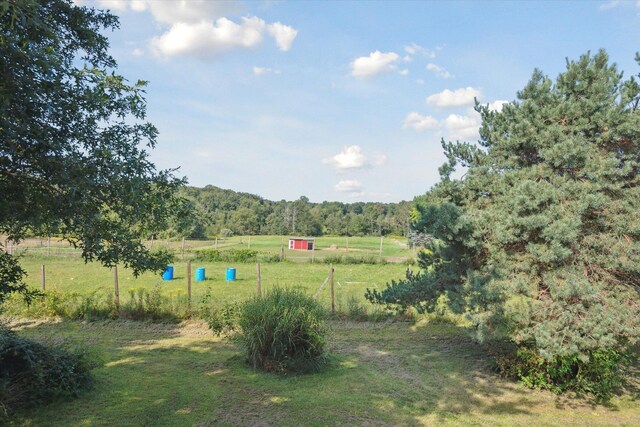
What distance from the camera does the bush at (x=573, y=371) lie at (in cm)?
641

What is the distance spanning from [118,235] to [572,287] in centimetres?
569

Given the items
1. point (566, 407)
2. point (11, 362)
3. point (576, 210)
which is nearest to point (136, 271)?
point (11, 362)

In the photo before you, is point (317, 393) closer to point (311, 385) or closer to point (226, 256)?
point (311, 385)

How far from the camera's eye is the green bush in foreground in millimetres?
7434

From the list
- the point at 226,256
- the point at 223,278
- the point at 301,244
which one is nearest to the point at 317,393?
the point at 223,278

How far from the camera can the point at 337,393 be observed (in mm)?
6613

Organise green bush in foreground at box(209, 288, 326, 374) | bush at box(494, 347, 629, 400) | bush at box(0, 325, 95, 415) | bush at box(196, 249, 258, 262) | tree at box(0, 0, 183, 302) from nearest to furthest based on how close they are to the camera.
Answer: tree at box(0, 0, 183, 302) < bush at box(0, 325, 95, 415) < bush at box(494, 347, 629, 400) < green bush in foreground at box(209, 288, 326, 374) < bush at box(196, 249, 258, 262)

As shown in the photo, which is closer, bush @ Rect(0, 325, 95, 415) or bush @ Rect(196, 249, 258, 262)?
bush @ Rect(0, 325, 95, 415)

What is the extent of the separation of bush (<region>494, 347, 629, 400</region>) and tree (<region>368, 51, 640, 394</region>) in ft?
0.13

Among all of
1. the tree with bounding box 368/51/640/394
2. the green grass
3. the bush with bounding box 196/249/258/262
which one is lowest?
the green grass

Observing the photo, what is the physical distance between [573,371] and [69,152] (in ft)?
25.0

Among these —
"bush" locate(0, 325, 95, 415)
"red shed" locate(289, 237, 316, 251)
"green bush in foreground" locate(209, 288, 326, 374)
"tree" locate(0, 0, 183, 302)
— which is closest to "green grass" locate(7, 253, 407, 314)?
"green bush in foreground" locate(209, 288, 326, 374)

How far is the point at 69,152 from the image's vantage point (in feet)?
12.2

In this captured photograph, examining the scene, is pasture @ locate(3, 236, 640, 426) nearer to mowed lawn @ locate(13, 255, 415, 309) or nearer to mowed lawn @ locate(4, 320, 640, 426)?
mowed lawn @ locate(4, 320, 640, 426)
